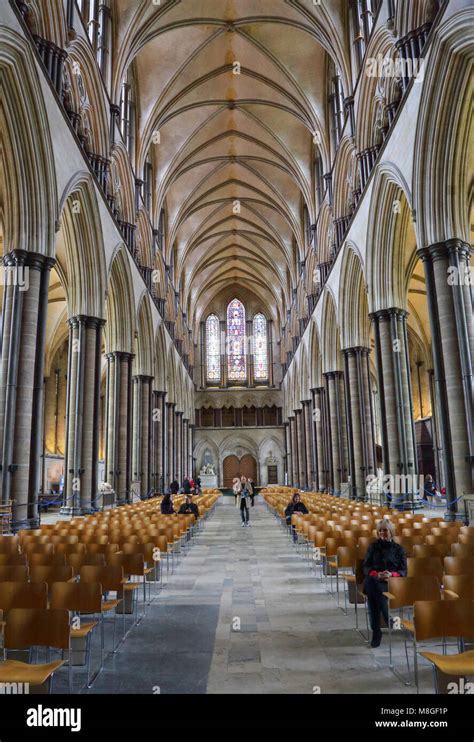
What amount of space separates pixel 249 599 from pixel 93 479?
9.70 m

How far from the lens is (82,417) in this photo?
15414 mm

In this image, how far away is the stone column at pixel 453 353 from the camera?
415 inches

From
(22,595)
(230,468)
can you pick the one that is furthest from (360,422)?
(230,468)

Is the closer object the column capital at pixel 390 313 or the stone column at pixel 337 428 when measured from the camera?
the column capital at pixel 390 313

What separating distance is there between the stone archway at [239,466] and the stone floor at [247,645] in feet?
116

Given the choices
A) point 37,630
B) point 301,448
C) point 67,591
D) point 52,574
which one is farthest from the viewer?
point 301,448

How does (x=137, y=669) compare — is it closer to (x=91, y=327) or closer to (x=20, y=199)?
(x=20, y=199)

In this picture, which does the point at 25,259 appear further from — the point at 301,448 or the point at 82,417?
the point at 301,448

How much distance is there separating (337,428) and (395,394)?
313 inches

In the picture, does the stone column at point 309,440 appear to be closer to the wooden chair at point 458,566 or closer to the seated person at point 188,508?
the seated person at point 188,508

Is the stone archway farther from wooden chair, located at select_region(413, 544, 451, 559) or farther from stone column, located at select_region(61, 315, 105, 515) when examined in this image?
wooden chair, located at select_region(413, 544, 451, 559)

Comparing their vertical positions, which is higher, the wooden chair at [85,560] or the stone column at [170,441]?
the stone column at [170,441]

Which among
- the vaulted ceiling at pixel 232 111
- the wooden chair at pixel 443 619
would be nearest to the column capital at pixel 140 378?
the vaulted ceiling at pixel 232 111

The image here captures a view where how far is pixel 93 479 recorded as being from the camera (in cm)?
1544
